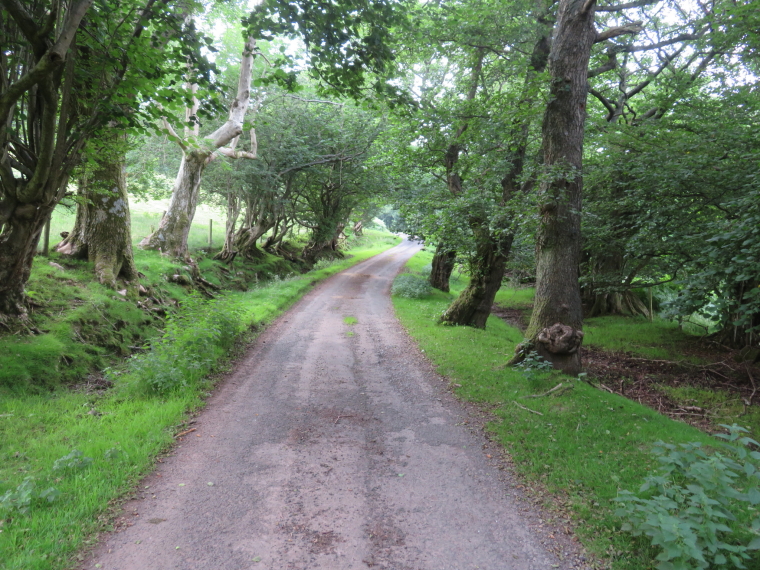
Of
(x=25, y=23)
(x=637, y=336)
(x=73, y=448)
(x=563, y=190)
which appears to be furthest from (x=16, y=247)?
(x=637, y=336)

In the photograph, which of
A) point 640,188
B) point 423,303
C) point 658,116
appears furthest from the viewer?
point 423,303

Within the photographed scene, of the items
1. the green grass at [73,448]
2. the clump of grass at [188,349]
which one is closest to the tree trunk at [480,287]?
the clump of grass at [188,349]

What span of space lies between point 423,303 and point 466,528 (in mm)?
13069

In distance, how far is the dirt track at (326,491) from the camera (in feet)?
10.1

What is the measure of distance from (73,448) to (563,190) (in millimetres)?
7545

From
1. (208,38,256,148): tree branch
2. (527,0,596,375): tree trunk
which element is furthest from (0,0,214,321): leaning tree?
(208,38,256,148): tree branch

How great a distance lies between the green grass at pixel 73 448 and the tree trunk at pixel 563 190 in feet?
20.0

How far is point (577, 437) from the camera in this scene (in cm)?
495

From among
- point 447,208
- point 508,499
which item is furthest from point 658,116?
point 508,499

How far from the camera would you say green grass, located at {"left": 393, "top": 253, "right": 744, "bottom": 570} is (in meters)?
3.47

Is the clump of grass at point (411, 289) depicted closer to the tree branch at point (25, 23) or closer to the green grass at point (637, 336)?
the green grass at point (637, 336)

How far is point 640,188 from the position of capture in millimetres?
7555

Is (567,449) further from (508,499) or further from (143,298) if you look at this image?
(143,298)

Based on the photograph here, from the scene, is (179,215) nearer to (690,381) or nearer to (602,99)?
(602,99)
